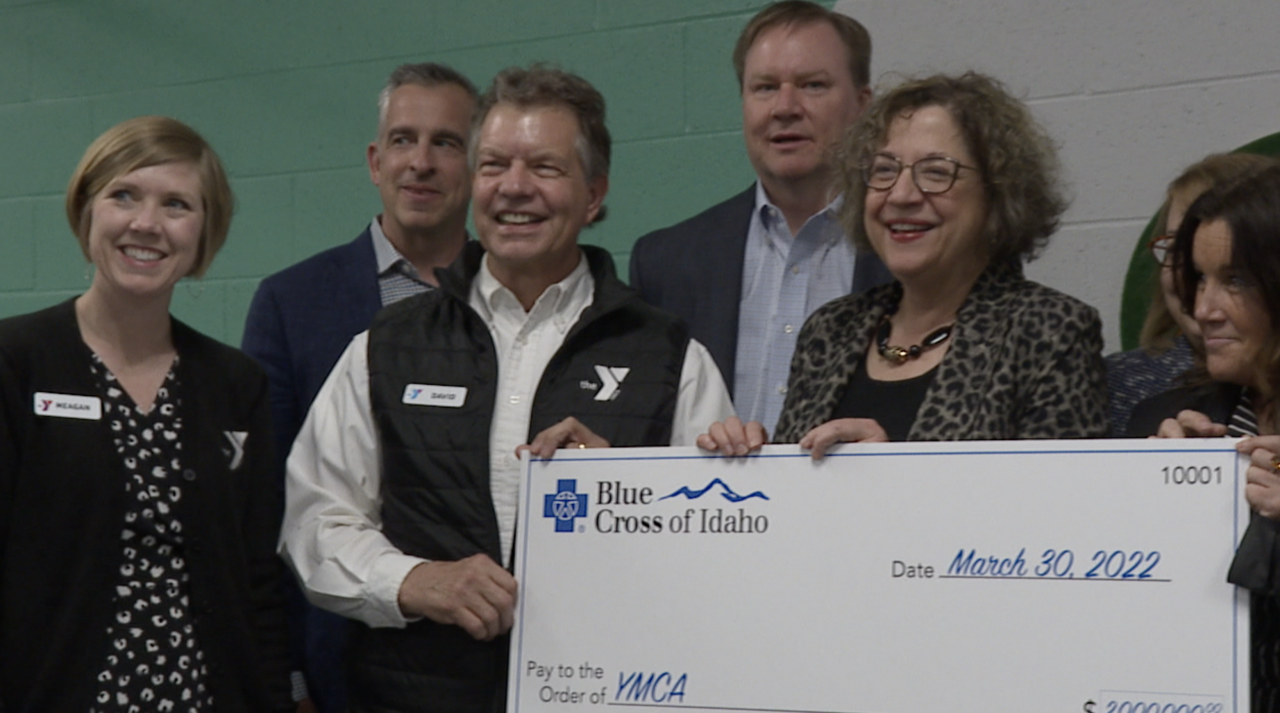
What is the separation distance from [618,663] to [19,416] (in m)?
1.04

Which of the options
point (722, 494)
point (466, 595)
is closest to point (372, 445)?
point (466, 595)

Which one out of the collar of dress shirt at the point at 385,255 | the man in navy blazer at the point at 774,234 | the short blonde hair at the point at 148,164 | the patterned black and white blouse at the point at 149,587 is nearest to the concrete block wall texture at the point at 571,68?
the man in navy blazer at the point at 774,234

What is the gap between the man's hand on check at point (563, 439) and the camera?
2.16 meters

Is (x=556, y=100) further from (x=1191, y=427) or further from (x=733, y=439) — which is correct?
(x=1191, y=427)

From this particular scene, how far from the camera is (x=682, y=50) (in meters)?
3.54

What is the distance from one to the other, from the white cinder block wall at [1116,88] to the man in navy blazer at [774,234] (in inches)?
6.5

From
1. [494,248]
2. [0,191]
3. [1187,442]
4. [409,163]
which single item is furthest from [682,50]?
[0,191]

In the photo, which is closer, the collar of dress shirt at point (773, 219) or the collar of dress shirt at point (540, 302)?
the collar of dress shirt at point (540, 302)

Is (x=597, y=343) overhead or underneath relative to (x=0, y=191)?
underneath

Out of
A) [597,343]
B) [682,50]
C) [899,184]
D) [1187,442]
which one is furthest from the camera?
[682,50]

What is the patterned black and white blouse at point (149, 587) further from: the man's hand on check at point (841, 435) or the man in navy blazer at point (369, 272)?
the man's hand on check at point (841, 435)

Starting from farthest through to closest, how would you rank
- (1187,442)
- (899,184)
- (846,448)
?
(899,184) → (846,448) → (1187,442)

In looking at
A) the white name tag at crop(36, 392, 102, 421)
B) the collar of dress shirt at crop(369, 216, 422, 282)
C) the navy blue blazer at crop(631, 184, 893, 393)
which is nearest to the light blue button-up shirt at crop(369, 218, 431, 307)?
the collar of dress shirt at crop(369, 216, 422, 282)

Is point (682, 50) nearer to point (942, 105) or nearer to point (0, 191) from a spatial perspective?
point (942, 105)
